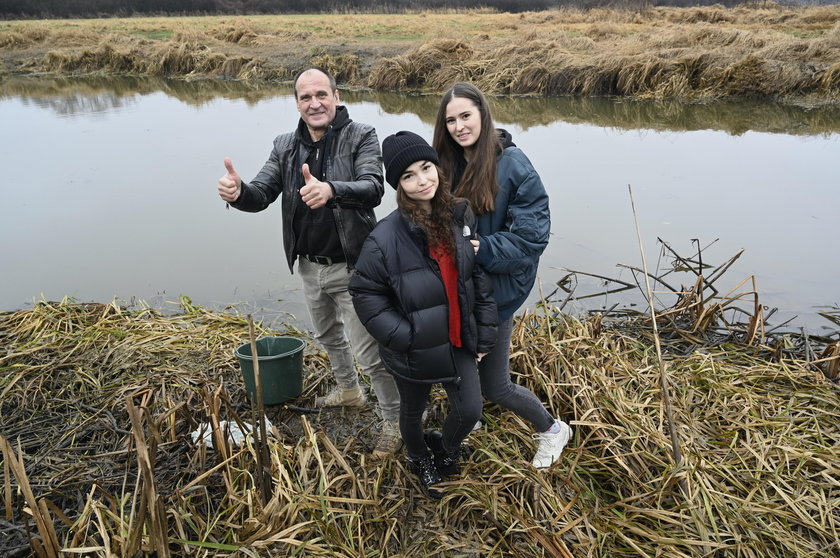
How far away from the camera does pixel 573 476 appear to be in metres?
2.58

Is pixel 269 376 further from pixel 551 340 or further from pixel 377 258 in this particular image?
pixel 551 340

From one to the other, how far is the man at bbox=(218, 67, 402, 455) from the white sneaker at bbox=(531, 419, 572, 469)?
657mm

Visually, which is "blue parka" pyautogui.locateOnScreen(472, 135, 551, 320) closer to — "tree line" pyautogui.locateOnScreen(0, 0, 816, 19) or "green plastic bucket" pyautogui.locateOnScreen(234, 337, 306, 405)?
"green plastic bucket" pyautogui.locateOnScreen(234, 337, 306, 405)

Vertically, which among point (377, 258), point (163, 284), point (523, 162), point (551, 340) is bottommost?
point (163, 284)

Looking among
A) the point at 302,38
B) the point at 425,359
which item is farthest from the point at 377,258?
the point at 302,38

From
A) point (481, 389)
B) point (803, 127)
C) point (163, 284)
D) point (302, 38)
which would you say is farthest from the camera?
point (302, 38)

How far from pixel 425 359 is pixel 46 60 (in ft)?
87.7

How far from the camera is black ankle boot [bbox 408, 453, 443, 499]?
2.53 metres

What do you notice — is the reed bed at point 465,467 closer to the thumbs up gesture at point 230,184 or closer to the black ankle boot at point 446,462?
the black ankle boot at point 446,462

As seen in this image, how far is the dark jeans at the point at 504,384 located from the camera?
247 centimetres

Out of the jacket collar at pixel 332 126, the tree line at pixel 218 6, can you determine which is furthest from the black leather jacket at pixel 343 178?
the tree line at pixel 218 6

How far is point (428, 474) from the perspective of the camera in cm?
256

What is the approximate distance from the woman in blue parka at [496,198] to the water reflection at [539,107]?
8.55 meters

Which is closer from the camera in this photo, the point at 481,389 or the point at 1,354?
the point at 481,389
